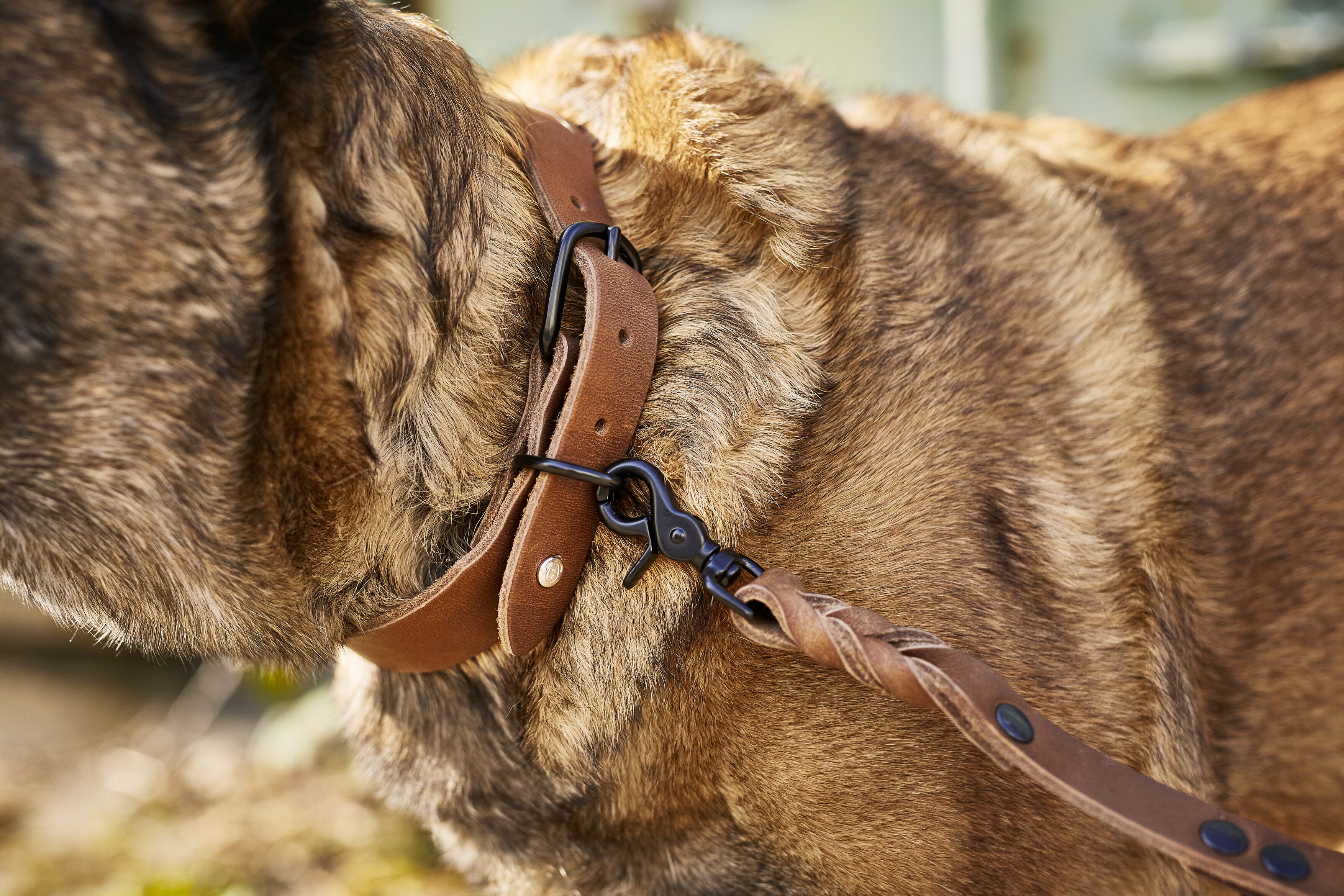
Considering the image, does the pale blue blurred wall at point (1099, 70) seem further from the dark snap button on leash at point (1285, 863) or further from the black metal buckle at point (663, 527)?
the dark snap button on leash at point (1285, 863)

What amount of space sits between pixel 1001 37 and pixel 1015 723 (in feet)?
11.0

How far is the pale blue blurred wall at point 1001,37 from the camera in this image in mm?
3662

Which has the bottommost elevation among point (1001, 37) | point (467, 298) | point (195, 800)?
point (195, 800)

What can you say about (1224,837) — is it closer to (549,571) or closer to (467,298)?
(549,571)

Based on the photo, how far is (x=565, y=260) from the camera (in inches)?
49.3

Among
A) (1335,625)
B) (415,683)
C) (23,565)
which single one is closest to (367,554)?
(415,683)

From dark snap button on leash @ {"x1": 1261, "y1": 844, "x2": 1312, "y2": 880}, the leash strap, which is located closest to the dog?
the leash strap

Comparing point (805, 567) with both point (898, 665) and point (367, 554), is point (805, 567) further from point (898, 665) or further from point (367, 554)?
point (367, 554)

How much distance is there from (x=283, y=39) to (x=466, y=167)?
0.87 feet

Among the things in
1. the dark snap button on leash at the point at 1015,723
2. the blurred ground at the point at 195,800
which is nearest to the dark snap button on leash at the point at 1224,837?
the dark snap button on leash at the point at 1015,723

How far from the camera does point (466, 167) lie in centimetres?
130

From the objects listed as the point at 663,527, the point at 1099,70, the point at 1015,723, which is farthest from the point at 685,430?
the point at 1099,70

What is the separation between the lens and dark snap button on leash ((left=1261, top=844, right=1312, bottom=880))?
106 cm

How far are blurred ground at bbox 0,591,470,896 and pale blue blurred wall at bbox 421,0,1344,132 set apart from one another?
107 inches
